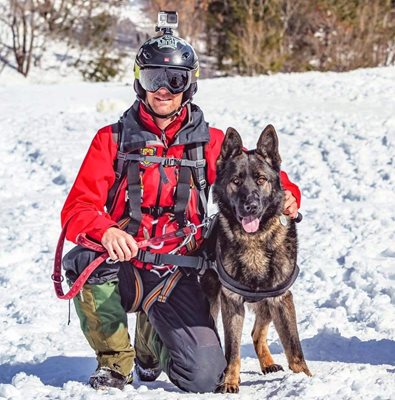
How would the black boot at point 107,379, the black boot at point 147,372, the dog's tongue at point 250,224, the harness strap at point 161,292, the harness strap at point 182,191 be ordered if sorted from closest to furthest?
the black boot at point 107,379
the dog's tongue at point 250,224
the harness strap at point 182,191
the harness strap at point 161,292
the black boot at point 147,372

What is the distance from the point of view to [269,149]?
3857mm

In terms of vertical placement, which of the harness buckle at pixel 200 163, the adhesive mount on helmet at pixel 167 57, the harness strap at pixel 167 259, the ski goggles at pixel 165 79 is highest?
the adhesive mount on helmet at pixel 167 57

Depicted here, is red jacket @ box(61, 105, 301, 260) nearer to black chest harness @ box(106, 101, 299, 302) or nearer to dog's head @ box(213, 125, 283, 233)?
black chest harness @ box(106, 101, 299, 302)

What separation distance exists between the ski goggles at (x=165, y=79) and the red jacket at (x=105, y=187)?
5.4 inches

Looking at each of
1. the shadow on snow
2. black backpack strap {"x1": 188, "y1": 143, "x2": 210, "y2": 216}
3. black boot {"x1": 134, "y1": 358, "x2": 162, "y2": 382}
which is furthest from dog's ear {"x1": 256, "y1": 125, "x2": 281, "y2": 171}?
black boot {"x1": 134, "y1": 358, "x2": 162, "y2": 382}

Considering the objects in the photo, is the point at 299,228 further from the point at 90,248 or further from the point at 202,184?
the point at 90,248

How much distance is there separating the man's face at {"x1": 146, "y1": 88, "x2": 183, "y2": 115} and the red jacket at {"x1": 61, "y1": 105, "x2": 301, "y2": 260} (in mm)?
59

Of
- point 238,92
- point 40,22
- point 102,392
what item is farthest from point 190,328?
point 40,22

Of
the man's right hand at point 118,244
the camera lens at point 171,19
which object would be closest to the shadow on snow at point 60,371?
the man's right hand at point 118,244

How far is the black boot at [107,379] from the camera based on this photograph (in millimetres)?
3680

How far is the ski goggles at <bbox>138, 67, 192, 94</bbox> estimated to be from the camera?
155 inches

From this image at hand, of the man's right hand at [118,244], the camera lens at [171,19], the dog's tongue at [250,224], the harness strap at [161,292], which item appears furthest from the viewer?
the camera lens at [171,19]

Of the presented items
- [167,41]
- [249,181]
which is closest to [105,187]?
[249,181]

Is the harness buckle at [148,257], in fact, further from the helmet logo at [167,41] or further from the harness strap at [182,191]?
the helmet logo at [167,41]
